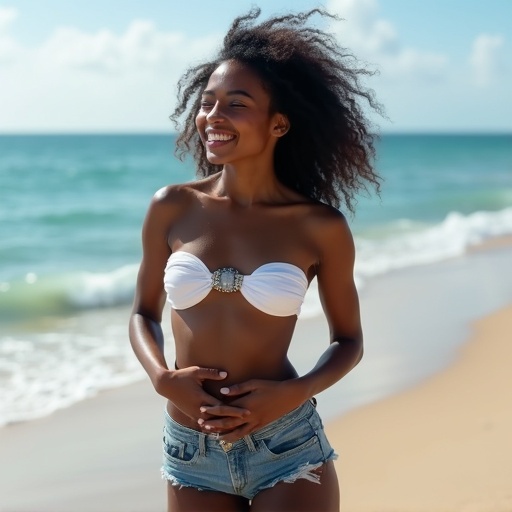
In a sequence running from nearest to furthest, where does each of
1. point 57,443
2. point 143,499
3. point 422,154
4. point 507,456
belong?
point 143,499
point 507,456
point 57,443
point 422,154

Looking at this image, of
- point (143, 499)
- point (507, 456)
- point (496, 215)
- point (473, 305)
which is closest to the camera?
point (143, 499)

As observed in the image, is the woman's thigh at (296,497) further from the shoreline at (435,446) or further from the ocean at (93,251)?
the shoreline at (435,446)

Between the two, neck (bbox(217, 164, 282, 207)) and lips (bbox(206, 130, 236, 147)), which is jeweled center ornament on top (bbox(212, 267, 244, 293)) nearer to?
neck (bbox(217, 164, 282, 207))

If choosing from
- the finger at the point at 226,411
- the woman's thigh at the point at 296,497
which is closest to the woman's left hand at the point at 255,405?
the finger at the point at 226,411

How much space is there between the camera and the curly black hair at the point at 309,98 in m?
3.12

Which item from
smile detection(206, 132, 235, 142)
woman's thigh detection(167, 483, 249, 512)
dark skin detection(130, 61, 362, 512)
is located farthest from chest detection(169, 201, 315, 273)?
woman's thigh detection(167, 483, 249, 512)

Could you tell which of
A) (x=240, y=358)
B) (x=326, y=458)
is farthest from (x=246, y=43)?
(x=326, y=458)

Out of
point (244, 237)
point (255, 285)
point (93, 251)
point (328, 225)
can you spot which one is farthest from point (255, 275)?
point (93, 251)

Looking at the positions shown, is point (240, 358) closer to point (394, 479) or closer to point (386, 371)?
point (394, 479)

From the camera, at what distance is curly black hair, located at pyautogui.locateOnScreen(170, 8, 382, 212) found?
312cm

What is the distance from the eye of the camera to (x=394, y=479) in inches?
211

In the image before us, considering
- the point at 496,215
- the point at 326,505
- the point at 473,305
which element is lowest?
the point at 326,505

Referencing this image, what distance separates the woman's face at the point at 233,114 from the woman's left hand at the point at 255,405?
29.2 inches

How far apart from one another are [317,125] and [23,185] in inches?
1249
